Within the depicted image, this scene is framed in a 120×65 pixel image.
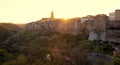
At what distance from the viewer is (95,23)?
41.8 metres

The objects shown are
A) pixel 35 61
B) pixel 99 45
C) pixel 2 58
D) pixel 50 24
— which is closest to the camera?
pixel 35 61

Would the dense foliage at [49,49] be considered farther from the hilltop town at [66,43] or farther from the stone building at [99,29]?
the stone building at [99,29]

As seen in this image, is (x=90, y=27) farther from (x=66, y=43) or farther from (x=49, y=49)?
(x=49, y=49)

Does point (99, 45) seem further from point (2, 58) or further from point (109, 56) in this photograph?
point (2, 58)

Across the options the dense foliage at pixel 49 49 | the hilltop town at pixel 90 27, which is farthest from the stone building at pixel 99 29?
the dense foliage at pixel 49 49

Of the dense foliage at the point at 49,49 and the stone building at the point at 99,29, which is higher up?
the stone building at the point at 99,29

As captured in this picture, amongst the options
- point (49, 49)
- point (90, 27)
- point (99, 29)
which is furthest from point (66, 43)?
point (90, 27)

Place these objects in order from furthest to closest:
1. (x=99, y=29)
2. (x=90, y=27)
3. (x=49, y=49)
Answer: (x=90, y=27) → (x=99, y=29) → (x=49, y=49)

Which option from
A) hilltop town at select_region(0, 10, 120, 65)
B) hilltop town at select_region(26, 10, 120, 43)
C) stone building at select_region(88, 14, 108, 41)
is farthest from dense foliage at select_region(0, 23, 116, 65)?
hilltop town at select_region(26, 10, 120, 43)

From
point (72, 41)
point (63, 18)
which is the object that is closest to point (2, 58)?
point (72, 41)

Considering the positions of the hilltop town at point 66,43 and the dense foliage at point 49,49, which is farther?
the hilltop town at point 66,43

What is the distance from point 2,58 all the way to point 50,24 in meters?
17.5

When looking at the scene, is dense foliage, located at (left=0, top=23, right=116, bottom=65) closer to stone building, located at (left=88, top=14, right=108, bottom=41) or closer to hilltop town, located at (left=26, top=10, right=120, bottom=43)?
stone building, located at (left=88, top=14, right=108, bottom=41)

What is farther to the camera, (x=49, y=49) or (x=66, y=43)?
(x=66, y=43)
